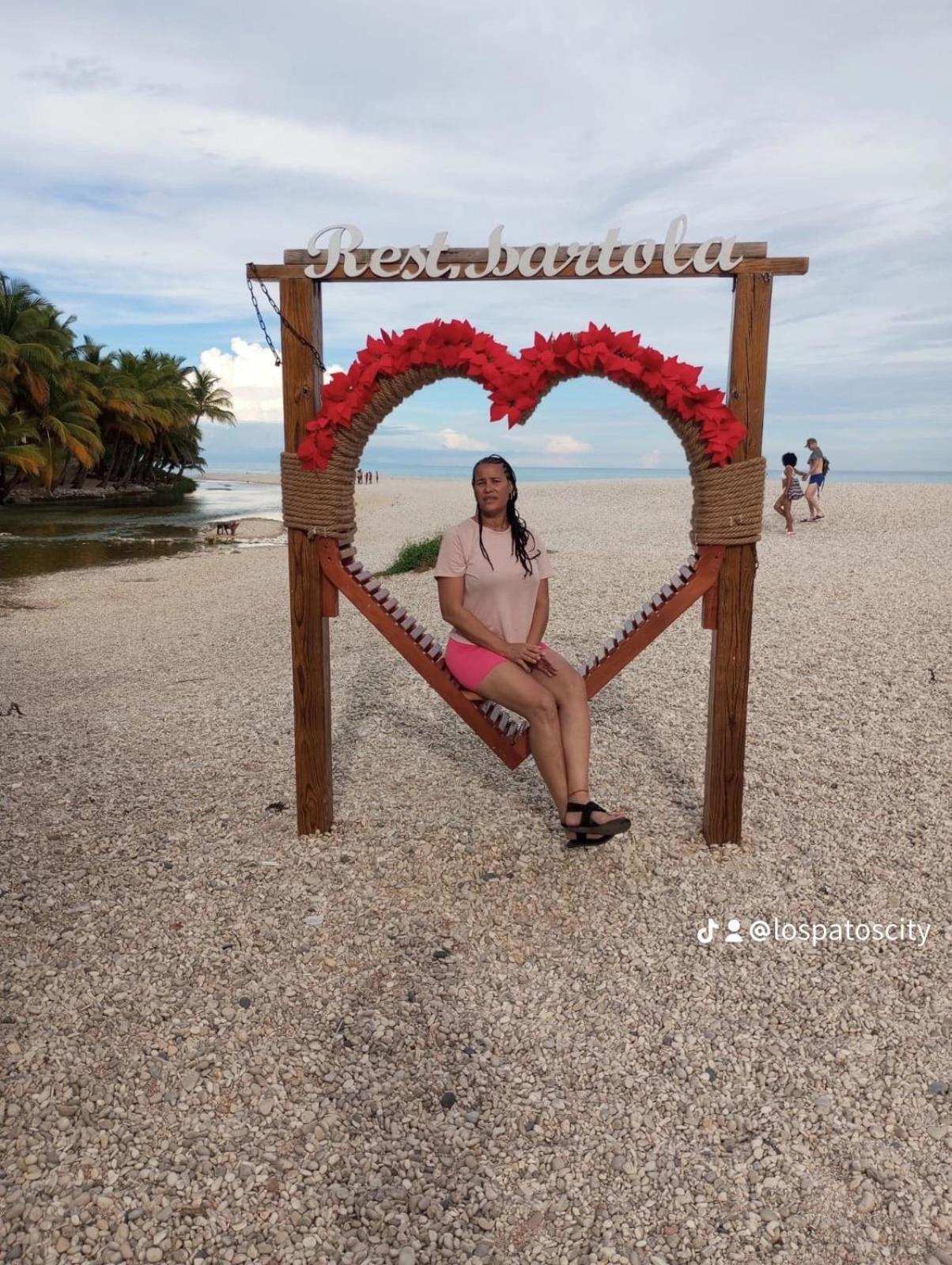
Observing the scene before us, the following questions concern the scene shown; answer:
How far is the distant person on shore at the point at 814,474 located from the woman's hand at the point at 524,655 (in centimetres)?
1387

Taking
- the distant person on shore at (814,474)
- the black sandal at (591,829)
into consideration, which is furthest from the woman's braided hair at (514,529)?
the distant person on shore at (814,474)

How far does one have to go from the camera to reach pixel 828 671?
6.84m

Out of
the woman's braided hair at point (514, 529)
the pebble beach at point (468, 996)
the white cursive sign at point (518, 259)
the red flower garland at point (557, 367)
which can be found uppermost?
the white cursive sign at point (518, 259)

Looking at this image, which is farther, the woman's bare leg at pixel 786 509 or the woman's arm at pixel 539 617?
the woman's bare leg at pixel 786 509

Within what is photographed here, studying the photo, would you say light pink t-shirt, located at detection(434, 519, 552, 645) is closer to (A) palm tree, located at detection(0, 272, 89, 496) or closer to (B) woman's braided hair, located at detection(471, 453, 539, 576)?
(B) woman's braided hair, located at detection(471, 453, 539, 576)

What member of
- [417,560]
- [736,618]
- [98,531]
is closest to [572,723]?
[736,618]

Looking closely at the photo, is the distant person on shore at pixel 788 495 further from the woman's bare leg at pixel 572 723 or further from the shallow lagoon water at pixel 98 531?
the woman's bare leg at pixel 572 723

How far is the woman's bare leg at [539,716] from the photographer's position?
3857mm

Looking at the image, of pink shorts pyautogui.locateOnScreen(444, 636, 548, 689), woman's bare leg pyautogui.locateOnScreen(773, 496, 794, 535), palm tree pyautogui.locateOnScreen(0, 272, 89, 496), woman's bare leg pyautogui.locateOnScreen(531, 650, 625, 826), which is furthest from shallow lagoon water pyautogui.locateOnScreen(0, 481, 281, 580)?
woman's bare leg pyautogui.locateOnScreen(531, 650, 625, 826)

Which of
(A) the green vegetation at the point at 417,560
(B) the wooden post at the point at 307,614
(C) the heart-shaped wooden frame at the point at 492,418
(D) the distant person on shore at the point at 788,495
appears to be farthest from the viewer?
(D) the distant person on shore at the point at 788,495

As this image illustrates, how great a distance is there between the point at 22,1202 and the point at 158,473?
58.7 m

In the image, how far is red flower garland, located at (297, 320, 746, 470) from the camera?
377 centimetres

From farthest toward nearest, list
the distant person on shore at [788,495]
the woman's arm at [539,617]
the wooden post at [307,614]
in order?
the distant person on shore at [788,495], the woman's arm at [539,617], the wooden post at [307,614]

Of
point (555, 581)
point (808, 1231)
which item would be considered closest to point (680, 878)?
point (808, 1231)
